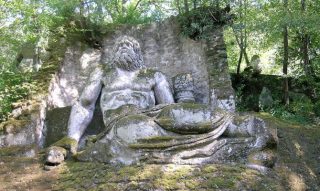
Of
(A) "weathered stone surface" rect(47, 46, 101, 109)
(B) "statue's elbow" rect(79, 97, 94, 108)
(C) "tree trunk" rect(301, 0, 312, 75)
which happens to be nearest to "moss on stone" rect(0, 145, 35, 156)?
(B) "statue's elbow" rect(79, 97, 94, 108)

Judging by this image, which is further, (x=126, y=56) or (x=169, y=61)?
(x=169, y=61)

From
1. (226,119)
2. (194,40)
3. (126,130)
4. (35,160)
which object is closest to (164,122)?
(126,130)

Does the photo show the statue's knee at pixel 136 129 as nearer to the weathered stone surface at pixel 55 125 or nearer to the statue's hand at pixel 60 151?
the statue's hand at pixel 60 151

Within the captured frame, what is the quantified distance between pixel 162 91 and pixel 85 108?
1183mm

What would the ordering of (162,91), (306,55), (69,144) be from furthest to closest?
(306,55) < (162,91) < (69,144)

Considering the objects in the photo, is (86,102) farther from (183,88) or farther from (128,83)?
(183,88)

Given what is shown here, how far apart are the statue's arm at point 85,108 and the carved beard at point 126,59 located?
34 cm

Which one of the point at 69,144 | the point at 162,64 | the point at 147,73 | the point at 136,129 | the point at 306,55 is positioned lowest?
the point at 69,144

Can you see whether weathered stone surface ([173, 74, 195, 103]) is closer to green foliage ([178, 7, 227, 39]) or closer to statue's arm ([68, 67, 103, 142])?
statue's arm ([68, 67, 103, 142])

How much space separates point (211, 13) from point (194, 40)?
0.66m

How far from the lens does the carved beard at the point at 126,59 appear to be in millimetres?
6094

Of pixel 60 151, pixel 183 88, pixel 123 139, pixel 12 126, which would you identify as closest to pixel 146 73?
pixel 183 88

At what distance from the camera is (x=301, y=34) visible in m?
10.0

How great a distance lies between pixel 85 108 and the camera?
5883 millimetres
